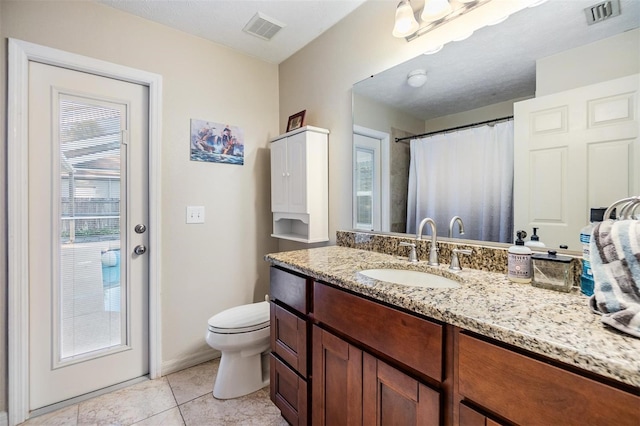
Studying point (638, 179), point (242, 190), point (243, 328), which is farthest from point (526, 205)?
point (242, 190)

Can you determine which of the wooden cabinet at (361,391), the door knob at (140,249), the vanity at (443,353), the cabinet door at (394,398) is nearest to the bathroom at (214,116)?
the door knob at (140,249)

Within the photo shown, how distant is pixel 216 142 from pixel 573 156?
2066mm

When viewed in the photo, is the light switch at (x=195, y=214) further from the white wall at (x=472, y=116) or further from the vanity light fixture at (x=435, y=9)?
the vanity light fixture at (x=435, y=9)

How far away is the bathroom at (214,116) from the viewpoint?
165 centimetres

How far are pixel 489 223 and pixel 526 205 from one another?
0.16 m

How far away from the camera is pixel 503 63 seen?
1.21 metres

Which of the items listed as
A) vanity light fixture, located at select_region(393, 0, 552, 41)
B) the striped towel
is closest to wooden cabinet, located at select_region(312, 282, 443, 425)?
the striped towel

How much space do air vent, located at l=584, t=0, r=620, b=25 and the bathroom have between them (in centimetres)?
63

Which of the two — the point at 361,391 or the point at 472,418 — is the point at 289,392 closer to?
the point at 361,391

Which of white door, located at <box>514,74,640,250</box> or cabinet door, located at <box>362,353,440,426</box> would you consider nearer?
cabinet door, located at <box>362,353,440,426</box>

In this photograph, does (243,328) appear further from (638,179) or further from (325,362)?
(638,179)

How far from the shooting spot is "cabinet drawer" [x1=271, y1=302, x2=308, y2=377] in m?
1.28

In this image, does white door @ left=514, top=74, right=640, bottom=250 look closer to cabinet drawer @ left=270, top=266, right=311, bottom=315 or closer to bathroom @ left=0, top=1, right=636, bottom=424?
bathroom @ left=0, top=1, right=636, bottom=424

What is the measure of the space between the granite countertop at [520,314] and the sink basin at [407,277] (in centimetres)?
4
